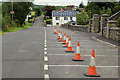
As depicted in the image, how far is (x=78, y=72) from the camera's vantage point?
27.6 feet

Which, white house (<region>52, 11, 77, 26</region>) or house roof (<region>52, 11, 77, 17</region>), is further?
white house (<region>52, 11, 77, 26</region>)

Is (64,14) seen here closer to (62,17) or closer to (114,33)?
(62,17)

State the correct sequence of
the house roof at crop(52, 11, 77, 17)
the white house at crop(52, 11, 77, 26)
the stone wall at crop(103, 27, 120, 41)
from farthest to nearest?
the white house at crop(52, 11, 77, 26)
the house roof at crop(52, 11, 77, 17)
the stone wall at crop(103, 27, 120, 41)

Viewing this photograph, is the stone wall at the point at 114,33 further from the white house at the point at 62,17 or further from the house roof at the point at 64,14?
the white house at the point at 62,17

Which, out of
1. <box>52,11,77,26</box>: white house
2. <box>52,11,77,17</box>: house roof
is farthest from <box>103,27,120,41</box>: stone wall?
<box>52,11,77,26</box>: white house

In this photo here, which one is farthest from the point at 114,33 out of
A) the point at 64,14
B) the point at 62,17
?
the point at 62,17

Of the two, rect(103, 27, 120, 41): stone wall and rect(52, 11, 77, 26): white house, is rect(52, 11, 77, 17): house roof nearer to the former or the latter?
rect(52, 11, 77, 26): white house

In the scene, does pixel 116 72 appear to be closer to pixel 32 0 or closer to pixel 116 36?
pixel 116 36

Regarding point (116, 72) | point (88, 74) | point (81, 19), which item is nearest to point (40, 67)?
point (88, 74)

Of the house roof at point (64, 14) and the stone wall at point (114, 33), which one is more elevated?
the house roof at point (64, 14)

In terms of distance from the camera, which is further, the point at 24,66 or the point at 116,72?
the point at 24,66

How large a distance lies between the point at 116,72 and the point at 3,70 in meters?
3.79

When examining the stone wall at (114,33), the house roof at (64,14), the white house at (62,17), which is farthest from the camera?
the white house at (62,17)

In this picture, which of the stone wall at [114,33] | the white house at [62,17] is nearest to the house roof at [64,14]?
the white house at [62,17]
